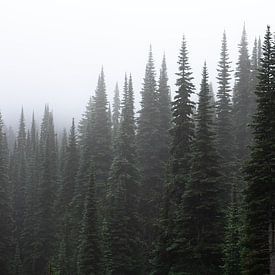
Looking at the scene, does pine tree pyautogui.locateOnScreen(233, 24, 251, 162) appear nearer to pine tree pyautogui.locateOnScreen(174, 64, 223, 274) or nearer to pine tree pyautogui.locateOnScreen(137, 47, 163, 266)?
pine tree pyautogui.locateOnScreen(137, 47, 163, 266)

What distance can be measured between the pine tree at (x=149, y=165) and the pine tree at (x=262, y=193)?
2252 centimetres

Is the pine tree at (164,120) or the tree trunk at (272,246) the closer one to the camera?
the tree trunk at (272,246)

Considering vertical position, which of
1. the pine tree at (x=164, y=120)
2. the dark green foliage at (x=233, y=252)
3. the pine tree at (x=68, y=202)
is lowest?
the dark green foliage at (x=233, y=252)

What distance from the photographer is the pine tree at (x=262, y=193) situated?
74.8ft

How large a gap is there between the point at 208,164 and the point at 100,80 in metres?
44.2

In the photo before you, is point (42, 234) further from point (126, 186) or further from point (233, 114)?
point (233, 114)

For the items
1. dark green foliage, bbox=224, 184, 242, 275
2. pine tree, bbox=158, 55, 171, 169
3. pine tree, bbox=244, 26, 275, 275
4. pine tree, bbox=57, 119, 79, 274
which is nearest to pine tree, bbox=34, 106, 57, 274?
pine tree, bbox=57, 119, 79, 274

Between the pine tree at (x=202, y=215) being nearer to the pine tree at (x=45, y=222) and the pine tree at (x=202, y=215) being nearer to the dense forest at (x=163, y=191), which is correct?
the dense forest at (x=163, y=191)

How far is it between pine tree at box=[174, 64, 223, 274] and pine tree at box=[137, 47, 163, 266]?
45.8ft

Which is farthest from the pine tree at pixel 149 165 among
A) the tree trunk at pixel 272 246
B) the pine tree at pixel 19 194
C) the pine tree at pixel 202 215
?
the pine tree at pixel 19 194

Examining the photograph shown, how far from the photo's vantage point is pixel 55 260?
56156mm

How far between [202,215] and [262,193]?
9.16 metres

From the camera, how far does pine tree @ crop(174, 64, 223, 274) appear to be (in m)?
31.3

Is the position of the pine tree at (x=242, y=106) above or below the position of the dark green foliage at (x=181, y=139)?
above
